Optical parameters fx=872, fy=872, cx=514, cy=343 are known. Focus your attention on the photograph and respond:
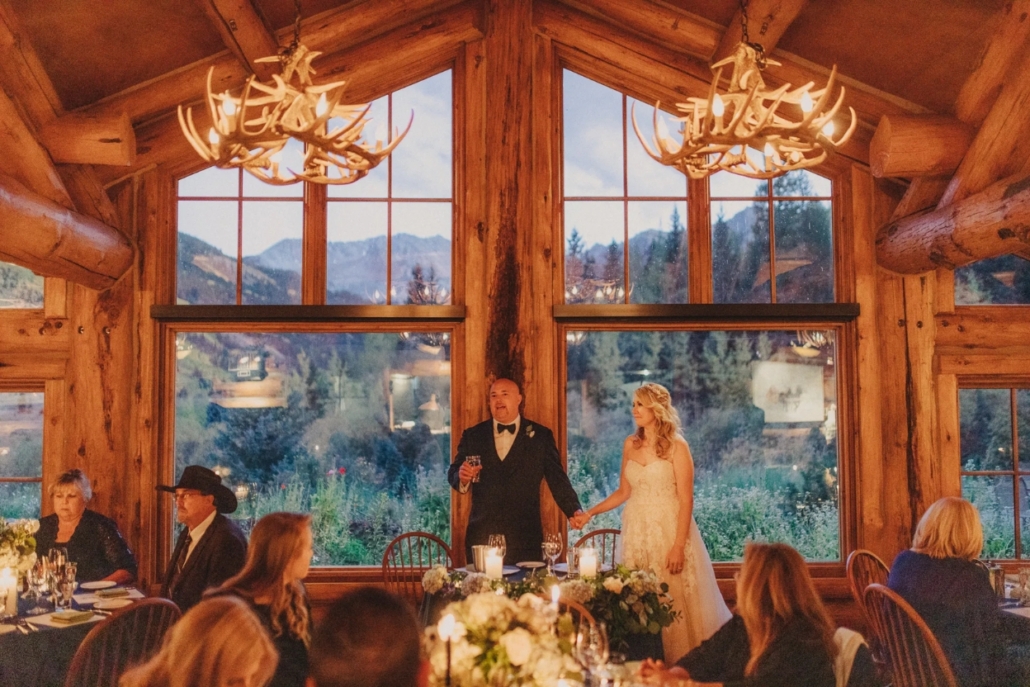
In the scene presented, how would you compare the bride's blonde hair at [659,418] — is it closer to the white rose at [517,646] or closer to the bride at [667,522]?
the bride at [667,522]

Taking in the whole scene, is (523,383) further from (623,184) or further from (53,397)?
(53,397)

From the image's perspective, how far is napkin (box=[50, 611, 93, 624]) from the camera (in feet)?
12.4

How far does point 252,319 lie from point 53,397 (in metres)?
1.37

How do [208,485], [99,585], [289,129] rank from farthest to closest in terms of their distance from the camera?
[99,585]
[208,485]
[289,129]

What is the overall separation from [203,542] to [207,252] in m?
2.45

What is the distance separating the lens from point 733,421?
5.82 m

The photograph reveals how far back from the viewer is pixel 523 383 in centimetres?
566

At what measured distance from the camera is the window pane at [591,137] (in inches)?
236

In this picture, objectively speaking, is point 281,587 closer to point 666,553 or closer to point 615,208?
point 666,553

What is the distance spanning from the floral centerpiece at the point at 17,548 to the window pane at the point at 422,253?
2587 mm

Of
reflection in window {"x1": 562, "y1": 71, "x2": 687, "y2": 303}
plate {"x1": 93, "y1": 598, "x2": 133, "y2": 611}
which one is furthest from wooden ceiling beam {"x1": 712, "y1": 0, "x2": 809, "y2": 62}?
plate {"x1": 93, "y1": 598, "x2": 133, "y2": 611}

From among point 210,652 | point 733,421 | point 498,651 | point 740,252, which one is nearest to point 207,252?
point 740,252

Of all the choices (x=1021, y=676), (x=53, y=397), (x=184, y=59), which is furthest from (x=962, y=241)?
(x=53, y=397)

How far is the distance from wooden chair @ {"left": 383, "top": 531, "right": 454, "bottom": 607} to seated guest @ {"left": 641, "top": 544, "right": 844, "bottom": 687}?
266cm
